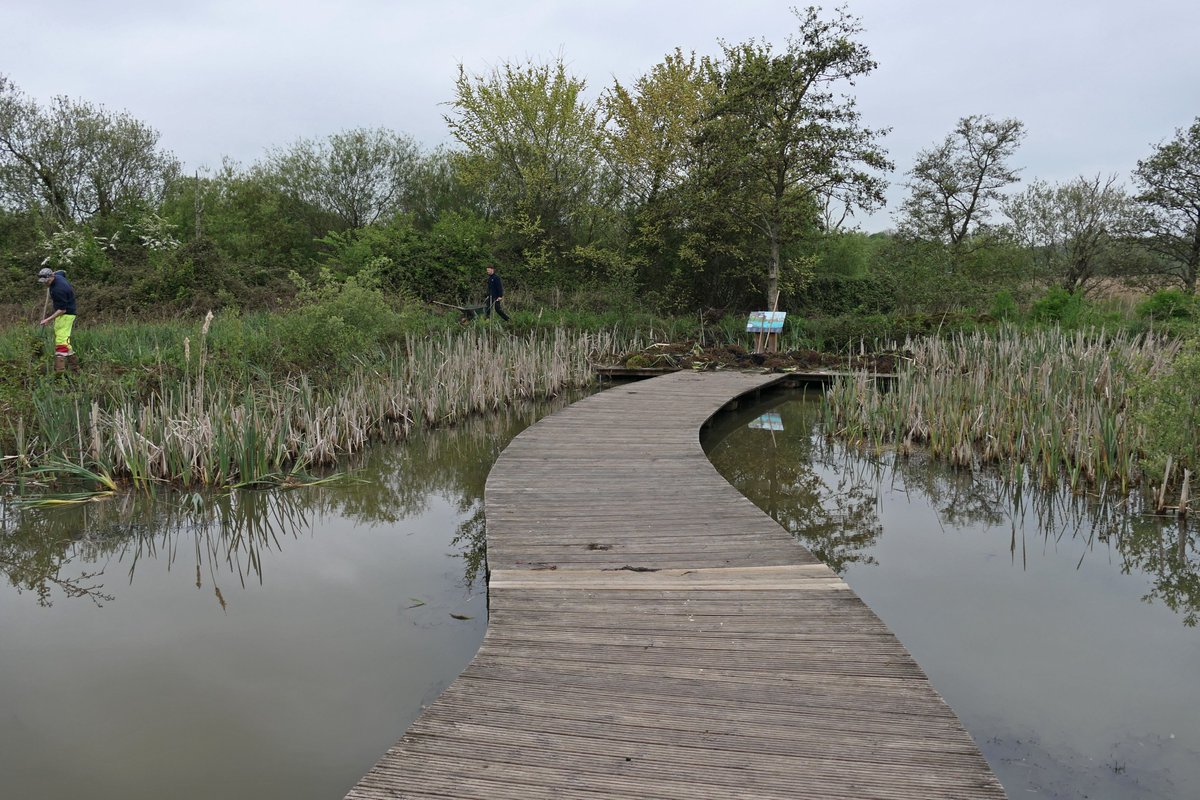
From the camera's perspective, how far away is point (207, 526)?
481 cm

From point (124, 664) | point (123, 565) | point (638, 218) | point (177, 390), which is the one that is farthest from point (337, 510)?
point (638, 218)

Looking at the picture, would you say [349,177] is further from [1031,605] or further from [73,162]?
[1031,605]

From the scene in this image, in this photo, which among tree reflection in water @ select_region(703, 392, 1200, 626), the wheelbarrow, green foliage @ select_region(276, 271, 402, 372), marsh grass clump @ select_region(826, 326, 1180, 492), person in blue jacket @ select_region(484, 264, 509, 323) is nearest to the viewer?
tree reflection in water @ select_region(703, 392, 1200, 626)

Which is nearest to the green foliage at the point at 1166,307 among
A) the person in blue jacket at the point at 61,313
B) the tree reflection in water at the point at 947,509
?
the tree reflection in water at the point at 947,509

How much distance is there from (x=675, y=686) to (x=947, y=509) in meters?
3.67

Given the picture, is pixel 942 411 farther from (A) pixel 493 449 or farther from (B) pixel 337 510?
(B) pixel 337 510

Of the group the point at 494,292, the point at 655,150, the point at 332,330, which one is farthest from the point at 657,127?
the point at 332,330

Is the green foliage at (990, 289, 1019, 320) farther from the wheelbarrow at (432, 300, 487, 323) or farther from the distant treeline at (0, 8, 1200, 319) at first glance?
the wheelbarrow at (432, 300, 487, 323)

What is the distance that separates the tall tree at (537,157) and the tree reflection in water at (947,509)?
1216 centimetres

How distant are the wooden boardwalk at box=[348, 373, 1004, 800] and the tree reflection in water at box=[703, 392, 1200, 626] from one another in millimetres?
1092

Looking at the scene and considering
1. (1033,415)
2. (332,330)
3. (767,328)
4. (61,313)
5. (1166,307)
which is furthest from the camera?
(767,328)

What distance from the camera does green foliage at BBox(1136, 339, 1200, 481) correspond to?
4.91 m

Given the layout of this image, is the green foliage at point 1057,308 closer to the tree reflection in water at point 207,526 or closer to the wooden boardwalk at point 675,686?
the tree reflection in water at point 207,526

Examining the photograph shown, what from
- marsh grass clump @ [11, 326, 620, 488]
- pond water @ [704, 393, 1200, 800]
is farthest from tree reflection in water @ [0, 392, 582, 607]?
pond water @ [704, 393, 1200, 800]
